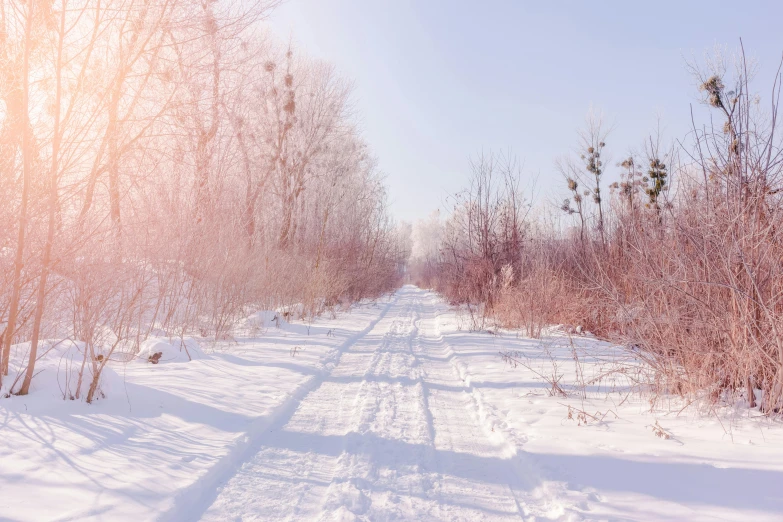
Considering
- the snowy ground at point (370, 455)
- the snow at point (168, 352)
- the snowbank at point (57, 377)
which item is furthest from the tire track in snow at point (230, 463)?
the snow at point (168, 352)

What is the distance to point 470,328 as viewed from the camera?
1249cm

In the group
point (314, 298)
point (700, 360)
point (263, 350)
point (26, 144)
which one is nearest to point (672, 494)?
point (700, 360)

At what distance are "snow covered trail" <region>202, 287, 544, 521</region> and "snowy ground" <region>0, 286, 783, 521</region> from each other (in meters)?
0.02

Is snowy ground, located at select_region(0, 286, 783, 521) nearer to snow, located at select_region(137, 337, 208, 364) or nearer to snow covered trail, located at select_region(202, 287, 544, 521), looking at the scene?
snow covered trail, located at select_region(202, 287, 544, 521)

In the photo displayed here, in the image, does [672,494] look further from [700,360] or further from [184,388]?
[184,388]

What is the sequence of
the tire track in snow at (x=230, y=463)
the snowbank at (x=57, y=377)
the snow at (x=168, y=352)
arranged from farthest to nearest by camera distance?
the snow at (x=168, y=352) < the snowbank at (x=57, y=377) < the tire track in snow at (x=230, y=463)

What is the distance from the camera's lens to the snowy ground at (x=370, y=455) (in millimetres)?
2727

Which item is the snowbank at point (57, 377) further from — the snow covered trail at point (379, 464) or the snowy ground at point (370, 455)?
the snow covered trail at point (379, 464)

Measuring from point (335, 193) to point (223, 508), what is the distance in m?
23.0

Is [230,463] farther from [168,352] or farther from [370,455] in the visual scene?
[168,352]

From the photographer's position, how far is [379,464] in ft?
11.2

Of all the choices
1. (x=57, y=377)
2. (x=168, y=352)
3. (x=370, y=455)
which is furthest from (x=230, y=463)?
(x=168, y=352)

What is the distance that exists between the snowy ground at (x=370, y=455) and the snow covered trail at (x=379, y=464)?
15 millimetres

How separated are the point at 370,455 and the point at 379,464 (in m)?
0.18
